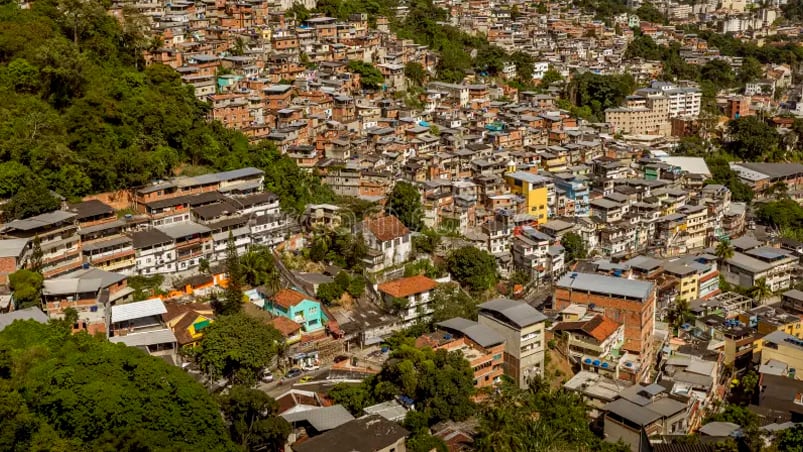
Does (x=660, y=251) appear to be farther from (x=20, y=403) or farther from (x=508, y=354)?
(x=20, y=403)

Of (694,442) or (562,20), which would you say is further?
(562,20)

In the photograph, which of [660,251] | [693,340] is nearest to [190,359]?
[693,340]

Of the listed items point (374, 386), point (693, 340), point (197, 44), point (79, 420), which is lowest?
point (693, 340)

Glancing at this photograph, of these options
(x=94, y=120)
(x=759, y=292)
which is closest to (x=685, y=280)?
(x=759, y=292)

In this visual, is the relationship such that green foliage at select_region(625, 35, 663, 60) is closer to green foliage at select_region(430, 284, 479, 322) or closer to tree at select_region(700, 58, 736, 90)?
tree at select_region(700, 58, 736, 90)

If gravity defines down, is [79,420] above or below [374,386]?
above

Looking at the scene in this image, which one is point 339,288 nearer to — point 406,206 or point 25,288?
point 406,206

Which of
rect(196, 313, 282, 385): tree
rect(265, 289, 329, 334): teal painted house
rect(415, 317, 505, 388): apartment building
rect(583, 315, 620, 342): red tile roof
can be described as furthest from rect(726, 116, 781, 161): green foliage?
rect(196, 313, 282, 385): tree

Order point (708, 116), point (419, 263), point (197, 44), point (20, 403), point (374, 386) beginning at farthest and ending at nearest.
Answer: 1. point (708, 116)
2. point (197, 44)
3. point (419, 263)
4. point (374, 386)
5. point (20, 403)
